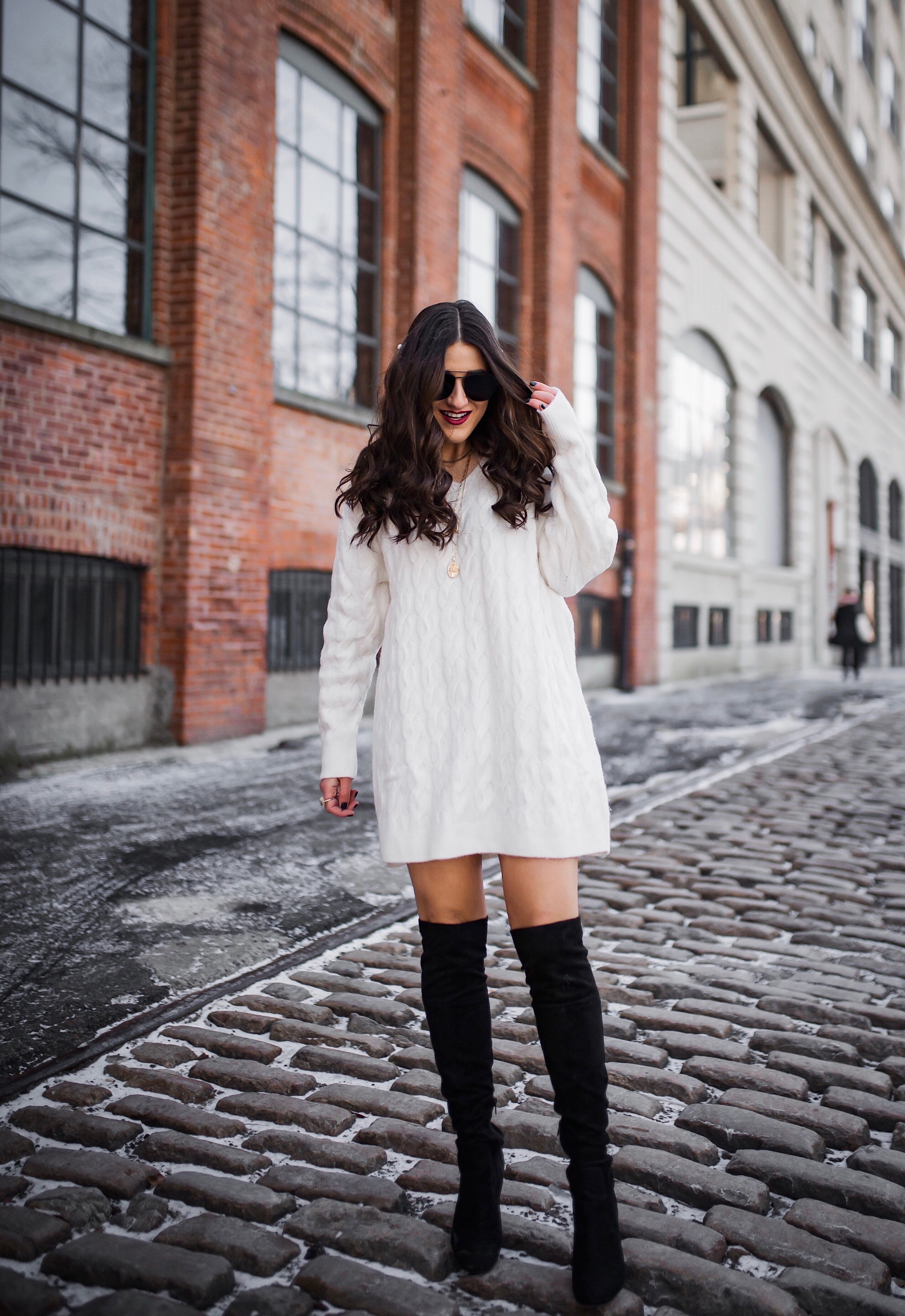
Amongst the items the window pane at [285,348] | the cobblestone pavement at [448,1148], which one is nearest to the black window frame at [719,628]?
the window pane at [285,348]

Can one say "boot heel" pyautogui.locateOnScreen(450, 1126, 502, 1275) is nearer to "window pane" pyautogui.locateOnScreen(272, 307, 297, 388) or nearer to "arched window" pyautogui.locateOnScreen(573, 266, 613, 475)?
"window pane" pyautogui.locateOnScreen(272, 307, 297, 388)

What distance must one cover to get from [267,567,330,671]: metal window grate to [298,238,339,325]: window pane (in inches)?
97.4

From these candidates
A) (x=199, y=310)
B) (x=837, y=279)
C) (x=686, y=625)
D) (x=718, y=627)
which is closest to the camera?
(x=199, y=310)

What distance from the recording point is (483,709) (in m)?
2.11

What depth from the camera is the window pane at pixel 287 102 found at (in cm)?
975

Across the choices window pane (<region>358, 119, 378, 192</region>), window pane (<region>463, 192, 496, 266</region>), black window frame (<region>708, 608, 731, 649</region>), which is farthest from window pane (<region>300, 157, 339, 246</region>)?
black window frame (<region>708, 608, 731, 649</region>)

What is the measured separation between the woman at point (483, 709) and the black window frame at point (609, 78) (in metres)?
15.4

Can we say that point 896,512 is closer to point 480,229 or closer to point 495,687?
point 480,229

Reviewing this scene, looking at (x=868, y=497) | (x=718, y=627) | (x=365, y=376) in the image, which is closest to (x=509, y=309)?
(x=365, y=376)

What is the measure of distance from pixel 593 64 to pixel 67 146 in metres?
10.5

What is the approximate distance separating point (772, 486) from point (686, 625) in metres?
6.59

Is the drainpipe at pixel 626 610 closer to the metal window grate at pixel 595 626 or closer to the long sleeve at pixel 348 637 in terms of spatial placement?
the metal window grate at pixel 595 626

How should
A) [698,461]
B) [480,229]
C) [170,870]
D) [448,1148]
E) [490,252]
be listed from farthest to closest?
[698,461] < [490,252] < [480,229] < [170,870] < [448,1148]

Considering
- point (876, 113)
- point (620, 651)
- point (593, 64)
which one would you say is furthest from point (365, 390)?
point (876, 113)
